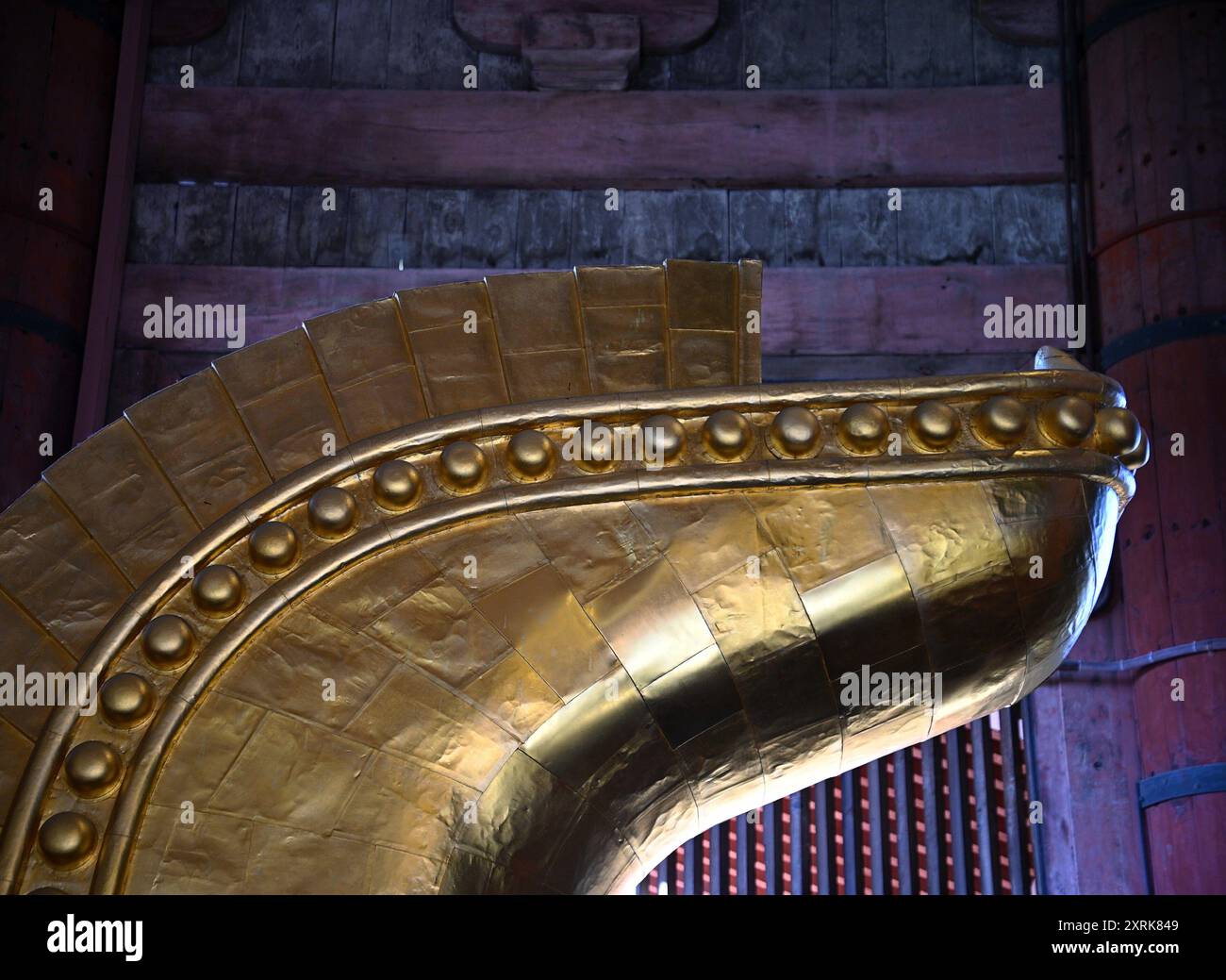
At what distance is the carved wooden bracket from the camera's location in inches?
191

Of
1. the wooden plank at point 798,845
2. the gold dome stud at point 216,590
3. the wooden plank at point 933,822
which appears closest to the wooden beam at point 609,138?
the wooden plank at point 933,822

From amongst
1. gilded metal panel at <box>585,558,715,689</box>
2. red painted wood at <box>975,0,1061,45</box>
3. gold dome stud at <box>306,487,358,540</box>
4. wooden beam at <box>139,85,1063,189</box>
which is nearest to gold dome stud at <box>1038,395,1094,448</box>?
gilded metal panel at <box>585,558,715,689</box>

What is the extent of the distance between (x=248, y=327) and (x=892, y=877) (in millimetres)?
2689

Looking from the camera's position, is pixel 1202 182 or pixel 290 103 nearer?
pixel 1202 182

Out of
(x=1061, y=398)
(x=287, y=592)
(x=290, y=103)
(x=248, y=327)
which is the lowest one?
(x=287, y=592)

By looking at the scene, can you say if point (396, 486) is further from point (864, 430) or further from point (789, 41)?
Result: point (789, 41)

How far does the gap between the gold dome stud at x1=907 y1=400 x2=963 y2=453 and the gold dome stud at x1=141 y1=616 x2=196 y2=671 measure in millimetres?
741

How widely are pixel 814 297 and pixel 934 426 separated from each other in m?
3.26

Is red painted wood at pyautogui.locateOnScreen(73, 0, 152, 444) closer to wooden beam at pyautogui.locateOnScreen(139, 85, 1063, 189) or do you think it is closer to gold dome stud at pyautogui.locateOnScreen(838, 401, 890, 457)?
wooden beam at pyautogui.locateOnScreen(139, 85, 1063, 189)

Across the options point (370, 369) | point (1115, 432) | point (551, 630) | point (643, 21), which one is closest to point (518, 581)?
point (551, 630)

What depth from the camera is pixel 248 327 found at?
15.0 feet

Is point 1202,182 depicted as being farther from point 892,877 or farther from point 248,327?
point 248,327

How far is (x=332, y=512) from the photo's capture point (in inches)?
54.1
